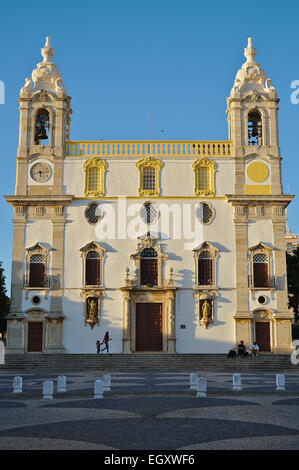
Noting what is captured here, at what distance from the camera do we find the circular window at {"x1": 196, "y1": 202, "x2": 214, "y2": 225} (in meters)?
37.0

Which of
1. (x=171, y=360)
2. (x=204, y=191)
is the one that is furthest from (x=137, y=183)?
(x=171, y=360)

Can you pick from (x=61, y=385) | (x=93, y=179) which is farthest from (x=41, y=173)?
(x=61, y=385)

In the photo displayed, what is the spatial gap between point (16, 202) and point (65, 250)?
438 cm

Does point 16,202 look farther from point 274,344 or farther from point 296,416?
point 296,416

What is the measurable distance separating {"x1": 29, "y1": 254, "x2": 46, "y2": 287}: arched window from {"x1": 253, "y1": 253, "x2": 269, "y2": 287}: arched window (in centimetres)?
1299

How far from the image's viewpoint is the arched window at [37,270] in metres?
36.3

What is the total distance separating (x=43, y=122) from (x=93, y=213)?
7315mm

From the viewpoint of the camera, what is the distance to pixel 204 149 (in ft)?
126

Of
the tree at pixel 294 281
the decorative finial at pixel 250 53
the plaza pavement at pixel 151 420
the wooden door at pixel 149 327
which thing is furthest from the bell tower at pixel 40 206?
the tree at pixel 294 281

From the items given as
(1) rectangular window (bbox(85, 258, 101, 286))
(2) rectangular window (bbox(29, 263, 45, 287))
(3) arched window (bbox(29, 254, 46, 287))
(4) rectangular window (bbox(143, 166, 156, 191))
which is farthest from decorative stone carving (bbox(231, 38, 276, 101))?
(2) rectangular window (bbox(29, 263, 45, 287))

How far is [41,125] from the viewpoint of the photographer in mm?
39156

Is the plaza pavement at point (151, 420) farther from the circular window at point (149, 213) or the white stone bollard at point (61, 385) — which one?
the circular window at point (149, 213)

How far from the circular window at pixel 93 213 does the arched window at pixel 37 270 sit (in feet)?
12.2

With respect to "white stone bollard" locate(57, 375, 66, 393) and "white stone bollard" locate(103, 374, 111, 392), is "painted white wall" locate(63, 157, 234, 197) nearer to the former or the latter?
"white stone bollard" locate(103, 374, 111, 392)
